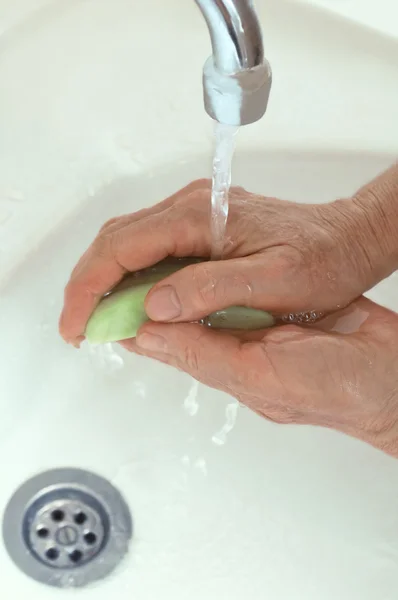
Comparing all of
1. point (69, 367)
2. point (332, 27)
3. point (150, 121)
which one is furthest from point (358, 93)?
point (69, 367)

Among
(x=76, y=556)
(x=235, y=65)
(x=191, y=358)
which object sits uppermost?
(x=235, y=65)

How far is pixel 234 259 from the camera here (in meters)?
0.40

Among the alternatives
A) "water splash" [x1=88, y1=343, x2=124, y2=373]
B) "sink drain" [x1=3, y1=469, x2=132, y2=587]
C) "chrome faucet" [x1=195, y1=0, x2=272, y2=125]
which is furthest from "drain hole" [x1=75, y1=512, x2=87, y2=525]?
"chrome faucet" [x1=195, y1=0, x2=272, y2=125]

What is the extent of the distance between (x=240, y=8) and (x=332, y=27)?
0.31m

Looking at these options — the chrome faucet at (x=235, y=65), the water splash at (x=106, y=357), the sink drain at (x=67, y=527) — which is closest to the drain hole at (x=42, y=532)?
the sink drain at (x=67, y=527)

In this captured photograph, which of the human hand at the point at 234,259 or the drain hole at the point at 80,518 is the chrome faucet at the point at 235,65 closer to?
the human hand at the point at 234,259

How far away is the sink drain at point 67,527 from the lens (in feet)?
1.51

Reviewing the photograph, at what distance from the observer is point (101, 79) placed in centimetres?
48

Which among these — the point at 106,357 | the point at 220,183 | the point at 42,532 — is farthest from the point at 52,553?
the point at 220,183

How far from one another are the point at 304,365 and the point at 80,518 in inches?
7.9

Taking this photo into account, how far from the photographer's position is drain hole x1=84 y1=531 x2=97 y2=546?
478 mm

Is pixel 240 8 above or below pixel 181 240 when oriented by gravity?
above

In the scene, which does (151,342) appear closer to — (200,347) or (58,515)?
(200,347)

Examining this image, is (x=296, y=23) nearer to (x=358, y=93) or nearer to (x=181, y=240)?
(x=358, y=93)
